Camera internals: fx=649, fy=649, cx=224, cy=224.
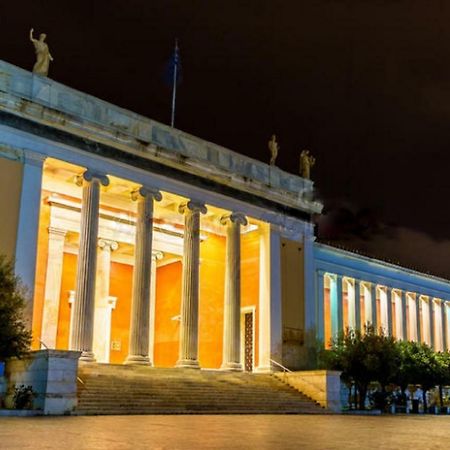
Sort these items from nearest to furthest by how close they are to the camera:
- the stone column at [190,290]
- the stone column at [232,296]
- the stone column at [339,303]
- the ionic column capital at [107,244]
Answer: the stone column at [190,290]
the stone column at [232,296]
the ionic column capital at [107,244]
the stone column at [339,303]

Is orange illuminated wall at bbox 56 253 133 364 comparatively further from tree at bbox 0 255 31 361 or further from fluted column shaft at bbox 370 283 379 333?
fluted column shaft at bbox 370 283 379 333

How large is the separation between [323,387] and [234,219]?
26.7 ft

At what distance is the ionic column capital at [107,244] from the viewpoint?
29.0 metres

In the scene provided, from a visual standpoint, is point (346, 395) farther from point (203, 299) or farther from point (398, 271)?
point (398, 271)

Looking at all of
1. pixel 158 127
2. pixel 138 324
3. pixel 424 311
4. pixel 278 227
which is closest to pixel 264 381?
pixel 138 324

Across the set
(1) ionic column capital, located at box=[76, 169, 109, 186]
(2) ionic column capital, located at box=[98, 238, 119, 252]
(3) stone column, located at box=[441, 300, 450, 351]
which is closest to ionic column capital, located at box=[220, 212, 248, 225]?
(2) ionic column capital, located at box=[98, 238, 119, 252]

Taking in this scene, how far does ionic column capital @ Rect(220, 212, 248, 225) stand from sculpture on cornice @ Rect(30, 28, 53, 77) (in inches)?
378

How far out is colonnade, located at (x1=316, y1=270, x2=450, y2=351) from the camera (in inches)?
1405

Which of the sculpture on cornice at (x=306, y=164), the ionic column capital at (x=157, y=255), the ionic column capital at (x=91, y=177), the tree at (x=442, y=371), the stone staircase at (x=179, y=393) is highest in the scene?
the sculpture on cornice at (x=306, y=164)

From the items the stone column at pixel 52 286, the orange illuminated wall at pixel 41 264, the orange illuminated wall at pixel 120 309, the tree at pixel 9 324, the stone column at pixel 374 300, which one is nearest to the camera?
the tree at pixel 9 324

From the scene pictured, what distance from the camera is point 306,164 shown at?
33.1 m

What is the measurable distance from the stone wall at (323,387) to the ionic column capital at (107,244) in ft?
33.4

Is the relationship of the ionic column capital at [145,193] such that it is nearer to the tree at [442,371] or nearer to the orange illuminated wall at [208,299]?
the orange illuminated wall at [208,299]

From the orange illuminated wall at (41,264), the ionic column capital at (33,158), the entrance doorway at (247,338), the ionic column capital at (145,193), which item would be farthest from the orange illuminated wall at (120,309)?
the ionic column capital at (33,158)
